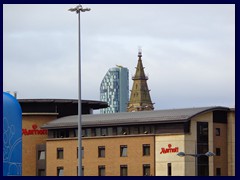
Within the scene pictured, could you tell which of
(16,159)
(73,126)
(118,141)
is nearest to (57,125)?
(73,126)

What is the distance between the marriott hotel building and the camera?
8412 cm

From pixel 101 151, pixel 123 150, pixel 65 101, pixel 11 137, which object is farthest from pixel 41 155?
pixel 11 137

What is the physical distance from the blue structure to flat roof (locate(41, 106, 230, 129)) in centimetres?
3806

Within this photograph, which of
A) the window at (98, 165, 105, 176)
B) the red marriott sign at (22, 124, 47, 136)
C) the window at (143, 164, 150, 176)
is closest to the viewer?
the window at (143, 164, 150, 176)

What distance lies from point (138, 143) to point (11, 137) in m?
41.7

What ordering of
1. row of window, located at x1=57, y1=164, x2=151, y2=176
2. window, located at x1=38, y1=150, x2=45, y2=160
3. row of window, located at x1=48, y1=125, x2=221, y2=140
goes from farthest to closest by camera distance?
window, located at x1=38, y1=150, x2=45, y2=160 → row of window, located at x1=48, y1=125, x2=221, y2=140 → row of window, located at x1=57, y1=164, x2=151, y2=176

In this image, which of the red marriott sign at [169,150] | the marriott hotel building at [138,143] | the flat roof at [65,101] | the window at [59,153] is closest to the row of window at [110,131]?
the marriott hotel building at [138,143]

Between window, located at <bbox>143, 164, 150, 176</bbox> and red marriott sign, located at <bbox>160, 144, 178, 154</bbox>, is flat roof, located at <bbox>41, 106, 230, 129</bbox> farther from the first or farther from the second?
window, located at <bbox>143, 164, 150, 176</bbox>

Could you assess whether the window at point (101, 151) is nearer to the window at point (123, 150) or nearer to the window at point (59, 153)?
the window at point (123, 150)

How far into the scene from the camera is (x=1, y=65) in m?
23.1

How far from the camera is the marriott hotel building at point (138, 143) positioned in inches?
3312

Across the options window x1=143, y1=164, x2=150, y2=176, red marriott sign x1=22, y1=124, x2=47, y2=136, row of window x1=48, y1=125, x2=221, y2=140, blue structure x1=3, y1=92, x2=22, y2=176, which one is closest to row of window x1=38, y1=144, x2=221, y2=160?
window x1=143, y1=164, x2=150, y2=176

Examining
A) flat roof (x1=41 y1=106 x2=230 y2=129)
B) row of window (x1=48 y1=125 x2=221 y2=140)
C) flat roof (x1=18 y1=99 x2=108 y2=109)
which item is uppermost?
flat roof (x1=18 y1=99 x2=108 y2=109)

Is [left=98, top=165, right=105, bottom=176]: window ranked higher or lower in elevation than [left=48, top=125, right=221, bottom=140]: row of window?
lower
